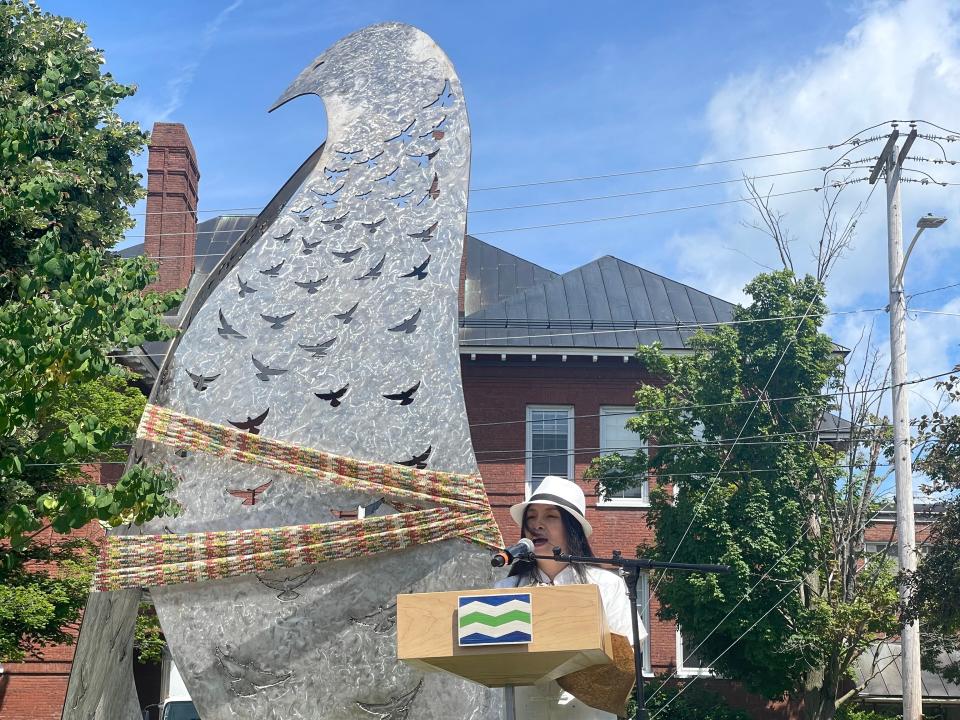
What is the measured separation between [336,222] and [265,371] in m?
0.85

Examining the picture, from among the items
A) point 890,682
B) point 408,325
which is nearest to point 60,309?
point 408,325

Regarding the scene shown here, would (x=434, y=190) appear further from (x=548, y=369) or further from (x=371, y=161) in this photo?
(x=548, y=369)

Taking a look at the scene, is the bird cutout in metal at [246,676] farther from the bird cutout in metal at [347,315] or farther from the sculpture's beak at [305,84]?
the sculpture's beak at [305,84]

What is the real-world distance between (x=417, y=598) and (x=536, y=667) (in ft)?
1.71

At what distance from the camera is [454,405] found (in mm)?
5680

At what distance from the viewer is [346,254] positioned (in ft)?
19.9

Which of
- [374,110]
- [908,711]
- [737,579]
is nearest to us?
[374,110]

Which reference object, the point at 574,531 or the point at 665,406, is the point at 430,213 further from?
the point at 665,406

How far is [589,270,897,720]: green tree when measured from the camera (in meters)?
19.3

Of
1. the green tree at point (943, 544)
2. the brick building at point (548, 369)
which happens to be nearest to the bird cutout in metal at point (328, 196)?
the green tree at point (943, 544)

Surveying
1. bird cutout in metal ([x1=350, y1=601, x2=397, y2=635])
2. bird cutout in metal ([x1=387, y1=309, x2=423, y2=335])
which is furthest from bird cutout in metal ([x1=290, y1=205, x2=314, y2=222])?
bird cutout in metal ([x1=350, y1=601, x2=397, y2=635])

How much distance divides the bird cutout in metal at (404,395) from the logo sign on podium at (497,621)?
1.54 meters

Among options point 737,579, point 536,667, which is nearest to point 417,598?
point 536,667

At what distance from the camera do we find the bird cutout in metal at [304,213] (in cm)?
616
